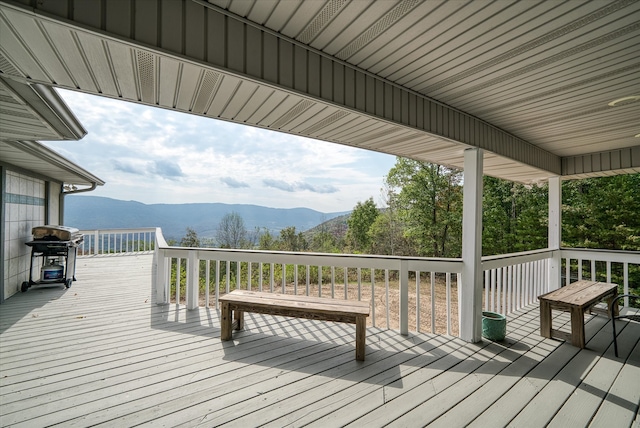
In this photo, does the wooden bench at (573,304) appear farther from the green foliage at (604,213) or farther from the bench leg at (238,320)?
the green foliage at (604,213)

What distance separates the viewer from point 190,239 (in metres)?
13.6

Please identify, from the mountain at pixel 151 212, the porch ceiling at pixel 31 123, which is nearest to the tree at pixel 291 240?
the porch ceiling at pixel 31 123

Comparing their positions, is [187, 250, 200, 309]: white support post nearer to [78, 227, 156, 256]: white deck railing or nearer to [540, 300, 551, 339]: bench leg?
[540, 300, 551, 339]: bench leg

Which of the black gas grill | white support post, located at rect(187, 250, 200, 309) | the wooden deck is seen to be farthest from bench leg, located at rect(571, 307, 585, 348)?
the black gas grill

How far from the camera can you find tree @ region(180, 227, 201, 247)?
43.7 ft

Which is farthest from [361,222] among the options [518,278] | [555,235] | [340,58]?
[340,58]

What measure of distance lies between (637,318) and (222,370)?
13.3 ft

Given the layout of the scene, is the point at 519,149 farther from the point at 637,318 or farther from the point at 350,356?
the point at 350,356

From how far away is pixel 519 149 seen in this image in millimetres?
4113

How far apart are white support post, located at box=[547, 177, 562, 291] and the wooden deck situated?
4.63 feet

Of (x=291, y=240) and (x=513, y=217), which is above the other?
(x=513, y=217)

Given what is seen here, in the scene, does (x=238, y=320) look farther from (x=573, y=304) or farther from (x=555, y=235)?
(x=555, y=235)

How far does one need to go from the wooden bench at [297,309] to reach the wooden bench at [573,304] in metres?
2.26

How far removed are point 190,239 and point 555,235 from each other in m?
13.6
